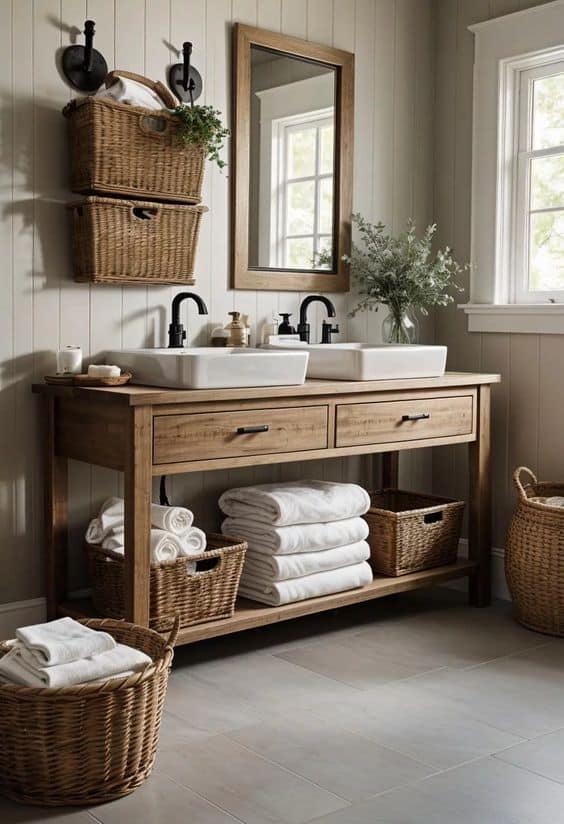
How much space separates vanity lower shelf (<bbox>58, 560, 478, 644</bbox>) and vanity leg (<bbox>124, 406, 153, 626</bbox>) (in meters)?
0.21

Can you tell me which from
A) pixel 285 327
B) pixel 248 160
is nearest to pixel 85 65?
pixel 248 160

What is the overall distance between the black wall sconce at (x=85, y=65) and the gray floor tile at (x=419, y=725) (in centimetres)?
195

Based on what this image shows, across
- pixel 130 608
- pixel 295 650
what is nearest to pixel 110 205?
pixel 130 608

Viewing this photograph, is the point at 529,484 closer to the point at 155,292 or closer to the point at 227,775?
the point at 155,292

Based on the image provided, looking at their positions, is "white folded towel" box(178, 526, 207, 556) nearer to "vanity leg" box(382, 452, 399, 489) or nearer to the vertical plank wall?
the vertical plank wall

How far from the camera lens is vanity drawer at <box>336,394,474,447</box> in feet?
10.2

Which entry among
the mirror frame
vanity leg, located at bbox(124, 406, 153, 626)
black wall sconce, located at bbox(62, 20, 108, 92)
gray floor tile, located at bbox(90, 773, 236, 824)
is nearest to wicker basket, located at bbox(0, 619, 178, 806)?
gray floor tile, located at bbox(90, 773, 236, 824)

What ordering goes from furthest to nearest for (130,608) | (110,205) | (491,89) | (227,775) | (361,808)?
(491,89) < (110,205) < (130,608) < (227,775) < (361,808)

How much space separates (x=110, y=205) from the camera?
2.93 metres

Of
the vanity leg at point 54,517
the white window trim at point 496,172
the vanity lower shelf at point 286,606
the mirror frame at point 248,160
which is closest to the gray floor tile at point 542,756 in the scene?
the vanity lower shelf at point 286,606

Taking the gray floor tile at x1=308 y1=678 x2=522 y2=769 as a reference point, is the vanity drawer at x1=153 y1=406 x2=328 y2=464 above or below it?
above

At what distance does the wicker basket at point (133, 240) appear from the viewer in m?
2.93

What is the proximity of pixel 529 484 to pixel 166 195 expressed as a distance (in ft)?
5.27

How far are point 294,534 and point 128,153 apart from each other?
1260 millimetres
